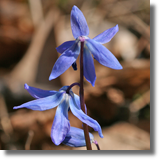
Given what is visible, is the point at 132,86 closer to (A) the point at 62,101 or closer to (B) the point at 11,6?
(A) the point at 62,101

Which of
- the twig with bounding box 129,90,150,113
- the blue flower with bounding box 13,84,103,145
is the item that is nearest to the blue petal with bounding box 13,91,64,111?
the blue flower with bounding box 13,84,103,145

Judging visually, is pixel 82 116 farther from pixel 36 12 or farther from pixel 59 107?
pixel 36 12

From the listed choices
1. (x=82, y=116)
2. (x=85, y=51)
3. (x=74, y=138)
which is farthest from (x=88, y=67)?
(x=74, y=138)

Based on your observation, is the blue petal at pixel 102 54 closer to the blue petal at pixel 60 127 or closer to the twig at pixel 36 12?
the blue petal at pixel 60 127

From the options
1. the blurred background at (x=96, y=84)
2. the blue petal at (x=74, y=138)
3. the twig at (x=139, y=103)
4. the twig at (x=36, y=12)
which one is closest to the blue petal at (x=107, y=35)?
the blue petal at (x=74, y=138)

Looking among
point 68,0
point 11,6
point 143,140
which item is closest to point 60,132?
point 143,140

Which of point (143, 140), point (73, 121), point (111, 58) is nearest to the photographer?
point (111, 58)
